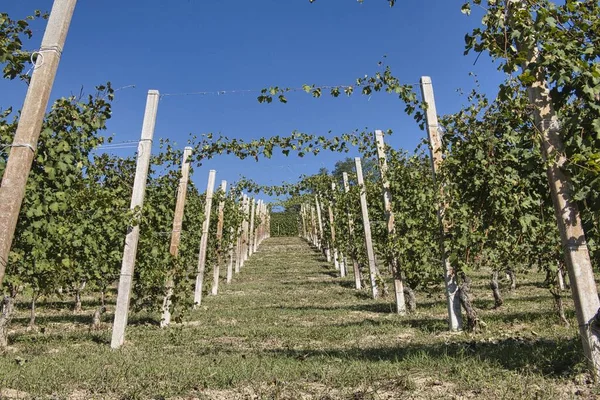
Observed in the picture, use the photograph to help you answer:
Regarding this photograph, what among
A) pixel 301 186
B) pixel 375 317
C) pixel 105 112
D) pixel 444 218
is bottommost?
pixel 375 317

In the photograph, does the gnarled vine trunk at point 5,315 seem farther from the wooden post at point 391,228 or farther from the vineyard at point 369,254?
the wooden post at point 391,228

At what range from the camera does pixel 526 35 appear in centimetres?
396

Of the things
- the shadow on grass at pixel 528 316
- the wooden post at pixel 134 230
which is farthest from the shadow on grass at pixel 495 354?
the wooden post at pixel 134 230

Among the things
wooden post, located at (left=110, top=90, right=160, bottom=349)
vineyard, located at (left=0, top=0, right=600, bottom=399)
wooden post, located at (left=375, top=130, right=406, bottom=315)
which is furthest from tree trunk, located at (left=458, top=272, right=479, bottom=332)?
wooden post, located at (left=110, top=90, right=160, bottom=349)

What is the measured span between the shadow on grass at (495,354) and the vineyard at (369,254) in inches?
1.4

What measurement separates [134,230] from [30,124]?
4718 millimetres

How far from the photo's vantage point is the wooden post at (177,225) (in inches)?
386

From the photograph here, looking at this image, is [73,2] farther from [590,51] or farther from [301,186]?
[301,186]

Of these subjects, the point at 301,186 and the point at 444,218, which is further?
the point at 301,186

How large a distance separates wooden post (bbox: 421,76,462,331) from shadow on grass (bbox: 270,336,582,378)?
1185mm

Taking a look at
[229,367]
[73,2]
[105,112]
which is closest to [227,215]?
[105,112]

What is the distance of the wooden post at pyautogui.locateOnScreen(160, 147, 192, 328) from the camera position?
9.80 metres

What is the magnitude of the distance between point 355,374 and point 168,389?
191cm

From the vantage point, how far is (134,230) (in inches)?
307
